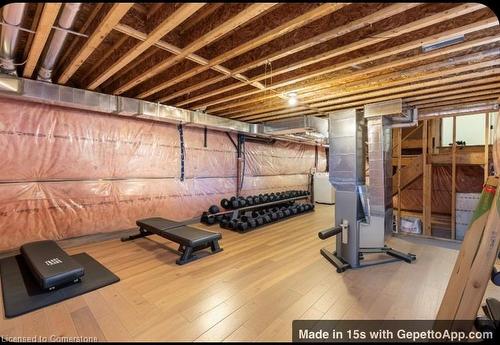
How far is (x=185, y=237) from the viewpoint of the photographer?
313cm

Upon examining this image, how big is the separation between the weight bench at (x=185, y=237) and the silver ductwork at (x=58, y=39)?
2352 mm

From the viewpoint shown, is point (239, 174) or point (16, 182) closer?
point (16, 182)

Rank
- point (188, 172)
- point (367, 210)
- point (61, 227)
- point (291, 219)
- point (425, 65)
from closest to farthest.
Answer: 1. point (425, 65)
2. point (367, 210)
3. point (61, 227)
4. point (188, 172)
5. point (291, 219)

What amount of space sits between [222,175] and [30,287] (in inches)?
149

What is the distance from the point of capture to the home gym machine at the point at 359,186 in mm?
3148

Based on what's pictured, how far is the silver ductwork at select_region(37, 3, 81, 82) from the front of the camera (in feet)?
5.38

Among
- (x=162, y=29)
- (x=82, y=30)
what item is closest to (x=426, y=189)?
(x=162, y=29)

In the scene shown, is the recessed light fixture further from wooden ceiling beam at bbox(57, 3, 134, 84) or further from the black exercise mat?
the black exercise mat

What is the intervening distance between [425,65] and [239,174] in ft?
14.2

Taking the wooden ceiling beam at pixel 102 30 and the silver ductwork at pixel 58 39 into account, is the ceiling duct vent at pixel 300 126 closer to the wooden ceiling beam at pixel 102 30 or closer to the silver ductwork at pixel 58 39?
the wooden ceiling beam at pixel 102 30

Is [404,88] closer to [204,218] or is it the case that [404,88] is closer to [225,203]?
[225,203]

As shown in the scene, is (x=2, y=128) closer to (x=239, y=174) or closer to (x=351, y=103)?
(x=239, y=174)

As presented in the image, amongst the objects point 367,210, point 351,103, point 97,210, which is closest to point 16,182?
point 97,210

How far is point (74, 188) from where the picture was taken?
3568 millimetres
